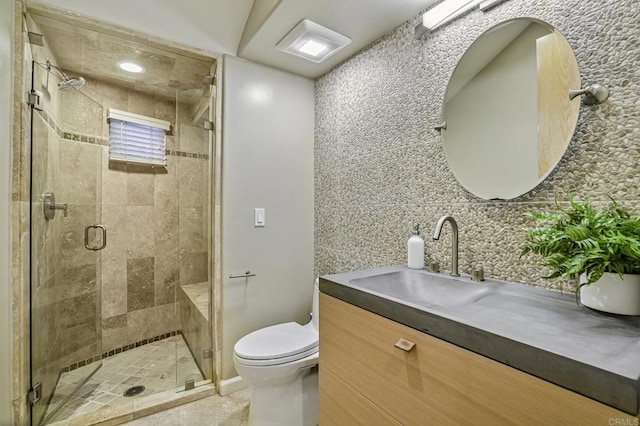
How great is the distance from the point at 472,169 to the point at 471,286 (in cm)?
52

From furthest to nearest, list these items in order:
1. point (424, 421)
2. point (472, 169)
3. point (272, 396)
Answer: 1. point (272, 396)
2. point (472, 169)
3. point (424, 421)

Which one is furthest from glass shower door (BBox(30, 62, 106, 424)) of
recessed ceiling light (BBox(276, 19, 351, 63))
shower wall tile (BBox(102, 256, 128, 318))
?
recessed ceiling light (BBox(276, 19, 351, 63))

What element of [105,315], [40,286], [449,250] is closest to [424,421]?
[449,250]

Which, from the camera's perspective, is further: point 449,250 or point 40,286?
point 40,286

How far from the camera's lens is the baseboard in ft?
6.45

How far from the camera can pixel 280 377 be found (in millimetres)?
1558

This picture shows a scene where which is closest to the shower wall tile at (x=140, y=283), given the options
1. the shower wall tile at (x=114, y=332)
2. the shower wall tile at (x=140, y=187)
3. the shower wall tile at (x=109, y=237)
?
the shower wall tile at (x=109, y=237)

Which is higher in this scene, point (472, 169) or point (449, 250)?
point (472, 169)

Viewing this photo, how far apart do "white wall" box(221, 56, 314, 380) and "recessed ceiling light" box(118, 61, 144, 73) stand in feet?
2.66

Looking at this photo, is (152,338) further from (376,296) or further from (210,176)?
(376,296)

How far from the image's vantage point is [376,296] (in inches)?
39.6

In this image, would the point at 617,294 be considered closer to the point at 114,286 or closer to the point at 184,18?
the point at 184,18

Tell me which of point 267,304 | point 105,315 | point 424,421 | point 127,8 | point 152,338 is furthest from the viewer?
point 152,338

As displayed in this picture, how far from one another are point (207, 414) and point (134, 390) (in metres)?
0.64
